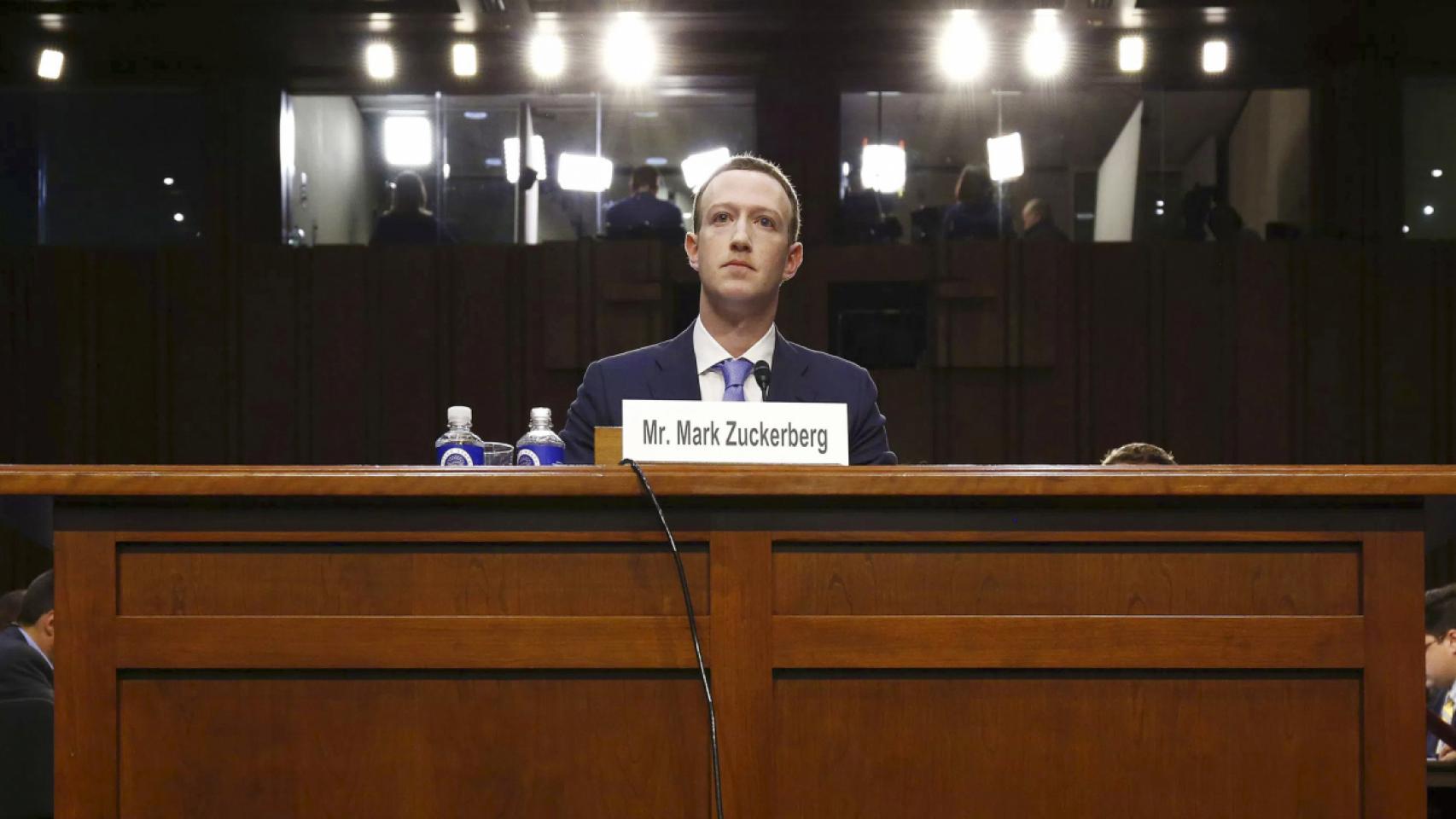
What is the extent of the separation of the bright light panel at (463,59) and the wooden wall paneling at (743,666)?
598 cm

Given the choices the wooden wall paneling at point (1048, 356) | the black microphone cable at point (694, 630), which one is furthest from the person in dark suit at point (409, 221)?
the black microphone cable at point (694, 630)

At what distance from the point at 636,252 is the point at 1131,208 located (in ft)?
8.79

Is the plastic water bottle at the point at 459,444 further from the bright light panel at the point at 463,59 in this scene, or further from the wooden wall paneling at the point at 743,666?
the bright light panel at the point at 463,59

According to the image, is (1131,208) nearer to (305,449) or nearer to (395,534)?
(305,449)

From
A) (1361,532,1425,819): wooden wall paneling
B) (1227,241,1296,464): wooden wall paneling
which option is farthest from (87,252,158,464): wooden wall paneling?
(1361,532,1425,819): wooden wall paneling

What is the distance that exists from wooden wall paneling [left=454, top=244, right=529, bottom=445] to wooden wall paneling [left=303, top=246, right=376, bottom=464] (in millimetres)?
335

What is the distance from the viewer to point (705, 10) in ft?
20.5

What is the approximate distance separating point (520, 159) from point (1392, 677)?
5.96 metres

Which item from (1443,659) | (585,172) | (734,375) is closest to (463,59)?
(585,172)

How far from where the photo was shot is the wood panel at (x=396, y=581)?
1.38 m

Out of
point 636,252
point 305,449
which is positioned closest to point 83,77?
point 305,449

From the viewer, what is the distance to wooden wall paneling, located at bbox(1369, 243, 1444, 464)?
607 centimetres

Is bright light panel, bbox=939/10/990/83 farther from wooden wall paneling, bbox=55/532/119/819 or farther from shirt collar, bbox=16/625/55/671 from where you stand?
wooden wall paneling, bbox=55/532/119/819

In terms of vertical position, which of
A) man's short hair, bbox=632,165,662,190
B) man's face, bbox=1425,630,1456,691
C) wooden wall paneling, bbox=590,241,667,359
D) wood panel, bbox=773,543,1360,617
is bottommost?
man's face, bbox=1425,630,1456,691
